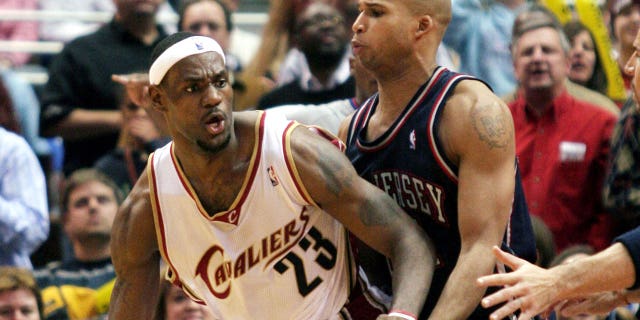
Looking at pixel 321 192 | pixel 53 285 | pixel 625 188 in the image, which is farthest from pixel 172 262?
pixel 625 188

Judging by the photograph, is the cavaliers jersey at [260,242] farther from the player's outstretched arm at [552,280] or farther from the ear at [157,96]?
the player's outstretched arm at [552,280]

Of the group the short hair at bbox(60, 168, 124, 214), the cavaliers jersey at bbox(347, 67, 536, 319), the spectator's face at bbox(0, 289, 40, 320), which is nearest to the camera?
the cavaliers jersey at bbox(347, 67, 536, 319)

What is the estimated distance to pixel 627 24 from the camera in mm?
8172

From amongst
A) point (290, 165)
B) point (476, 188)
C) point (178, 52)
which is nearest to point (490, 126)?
point (476, 188)

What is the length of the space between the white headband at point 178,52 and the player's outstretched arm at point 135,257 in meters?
0.49

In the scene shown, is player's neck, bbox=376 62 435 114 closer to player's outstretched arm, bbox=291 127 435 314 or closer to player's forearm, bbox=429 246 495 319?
player's outstretched arm, bbox=291 127 435 314

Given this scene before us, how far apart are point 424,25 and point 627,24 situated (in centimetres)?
324

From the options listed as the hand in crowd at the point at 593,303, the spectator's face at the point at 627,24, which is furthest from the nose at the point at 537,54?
the hand in crowd at the point at 593,303

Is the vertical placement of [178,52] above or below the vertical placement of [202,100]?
above

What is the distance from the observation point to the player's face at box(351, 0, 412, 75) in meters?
5.26

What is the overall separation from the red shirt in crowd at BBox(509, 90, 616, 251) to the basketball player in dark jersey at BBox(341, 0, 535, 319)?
2.36 meters

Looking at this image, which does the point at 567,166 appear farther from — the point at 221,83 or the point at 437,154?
the point at 221,83

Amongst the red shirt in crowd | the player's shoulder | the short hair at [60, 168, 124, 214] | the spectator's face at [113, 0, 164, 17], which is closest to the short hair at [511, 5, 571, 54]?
the red shirt in crowd

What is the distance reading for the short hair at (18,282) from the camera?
7.08 meters
